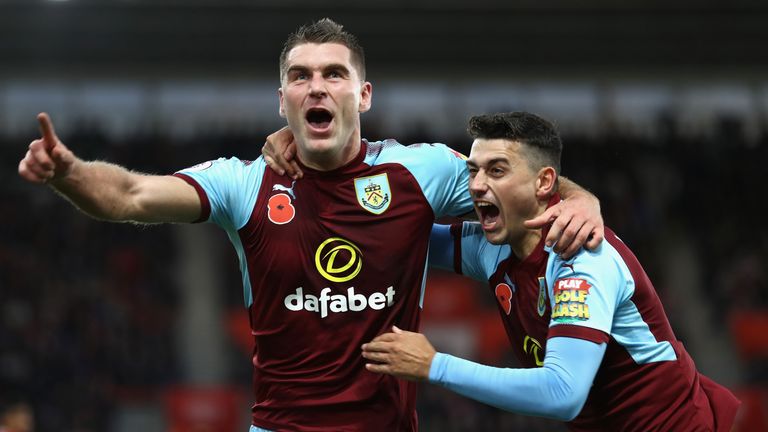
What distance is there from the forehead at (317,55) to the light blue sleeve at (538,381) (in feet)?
4.39

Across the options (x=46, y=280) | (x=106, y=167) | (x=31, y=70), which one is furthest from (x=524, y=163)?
(x=31, y=70)

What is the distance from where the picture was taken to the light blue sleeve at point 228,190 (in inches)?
160

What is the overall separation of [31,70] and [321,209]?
16.8m

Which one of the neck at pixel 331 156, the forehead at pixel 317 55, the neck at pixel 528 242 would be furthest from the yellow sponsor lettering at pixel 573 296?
the forehead at pixel 317 55

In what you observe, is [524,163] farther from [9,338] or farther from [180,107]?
[180,107]

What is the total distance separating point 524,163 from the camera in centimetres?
421

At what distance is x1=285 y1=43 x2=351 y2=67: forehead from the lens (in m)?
4.21

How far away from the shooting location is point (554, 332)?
12.7 ft

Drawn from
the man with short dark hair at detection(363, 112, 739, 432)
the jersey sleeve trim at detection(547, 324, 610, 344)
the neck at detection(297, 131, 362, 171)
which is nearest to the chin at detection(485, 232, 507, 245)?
the man with short dark hair at detection(363, 112, 739, 432)

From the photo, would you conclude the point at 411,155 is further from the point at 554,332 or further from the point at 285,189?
the point at 554,332

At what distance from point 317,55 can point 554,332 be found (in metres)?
1.51

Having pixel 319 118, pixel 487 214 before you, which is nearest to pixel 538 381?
pixel 487 214

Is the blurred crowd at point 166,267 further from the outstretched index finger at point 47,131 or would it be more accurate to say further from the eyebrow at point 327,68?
the outstretched index finger at point 47,131

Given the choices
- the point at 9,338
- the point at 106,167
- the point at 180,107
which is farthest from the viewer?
the point at 180,107
